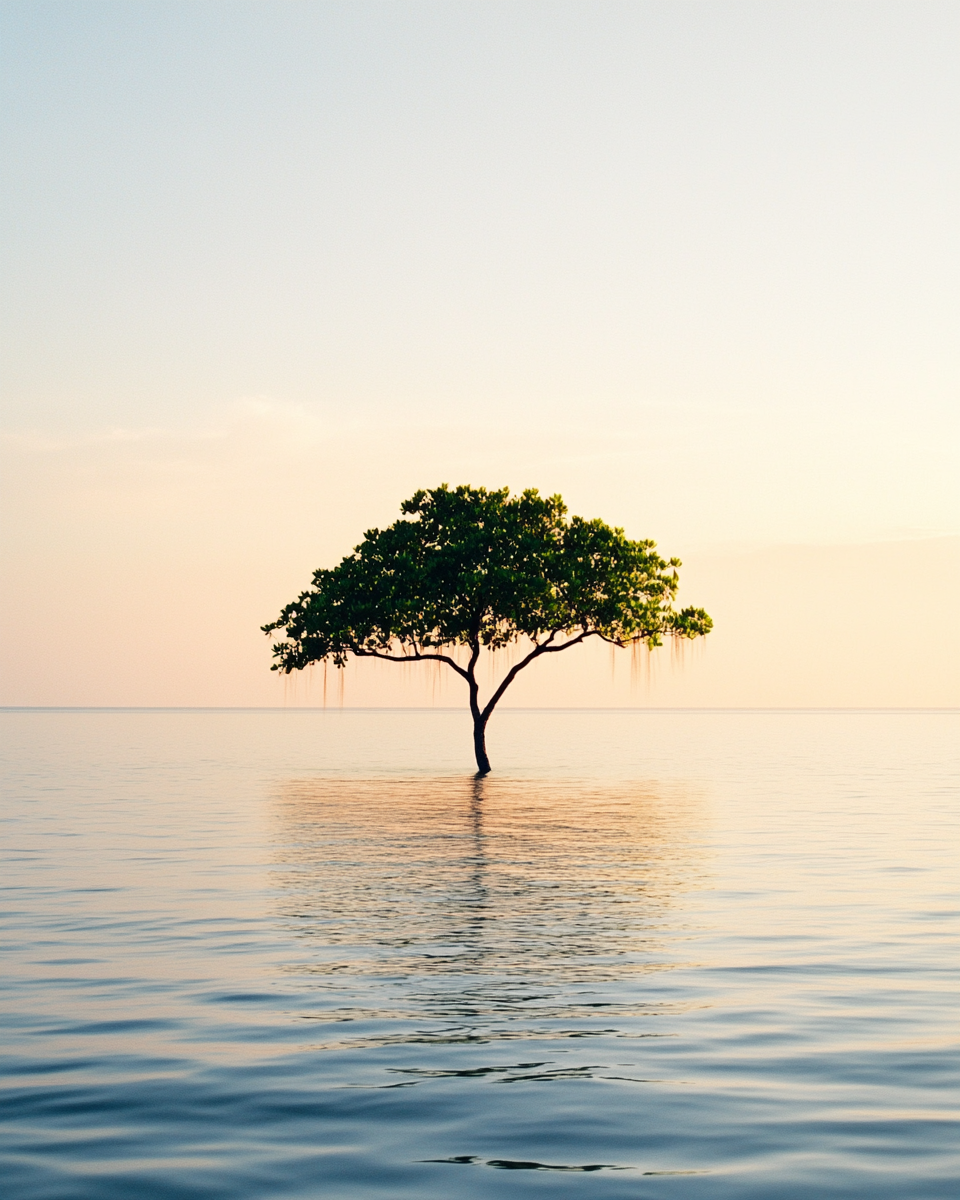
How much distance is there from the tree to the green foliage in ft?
0.19

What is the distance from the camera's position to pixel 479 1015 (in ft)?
42.8

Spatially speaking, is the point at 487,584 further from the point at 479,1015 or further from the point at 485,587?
the point at 479,1015

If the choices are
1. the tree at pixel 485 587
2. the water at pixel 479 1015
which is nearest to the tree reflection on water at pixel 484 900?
the water at pixel 479 1015

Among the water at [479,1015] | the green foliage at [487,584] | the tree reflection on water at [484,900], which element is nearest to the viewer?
the water at [479,1015]

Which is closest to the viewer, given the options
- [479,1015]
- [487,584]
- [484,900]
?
[479,1015]

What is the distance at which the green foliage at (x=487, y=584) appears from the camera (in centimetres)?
5825

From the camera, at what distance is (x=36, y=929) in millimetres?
19141

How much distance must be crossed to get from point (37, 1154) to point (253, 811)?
33.8m

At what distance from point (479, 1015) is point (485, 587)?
4473 cm

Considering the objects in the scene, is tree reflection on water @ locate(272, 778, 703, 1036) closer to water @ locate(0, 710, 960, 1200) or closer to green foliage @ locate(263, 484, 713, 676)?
water @ locate(0, 710, 960, 1200)

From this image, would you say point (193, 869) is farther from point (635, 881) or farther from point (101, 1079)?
point (101, 1079)

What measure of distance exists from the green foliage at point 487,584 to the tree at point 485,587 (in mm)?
57

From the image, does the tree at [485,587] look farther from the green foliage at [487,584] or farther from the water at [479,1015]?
the water at [479,1015]

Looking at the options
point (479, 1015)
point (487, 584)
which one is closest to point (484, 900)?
point (479, 1015)
